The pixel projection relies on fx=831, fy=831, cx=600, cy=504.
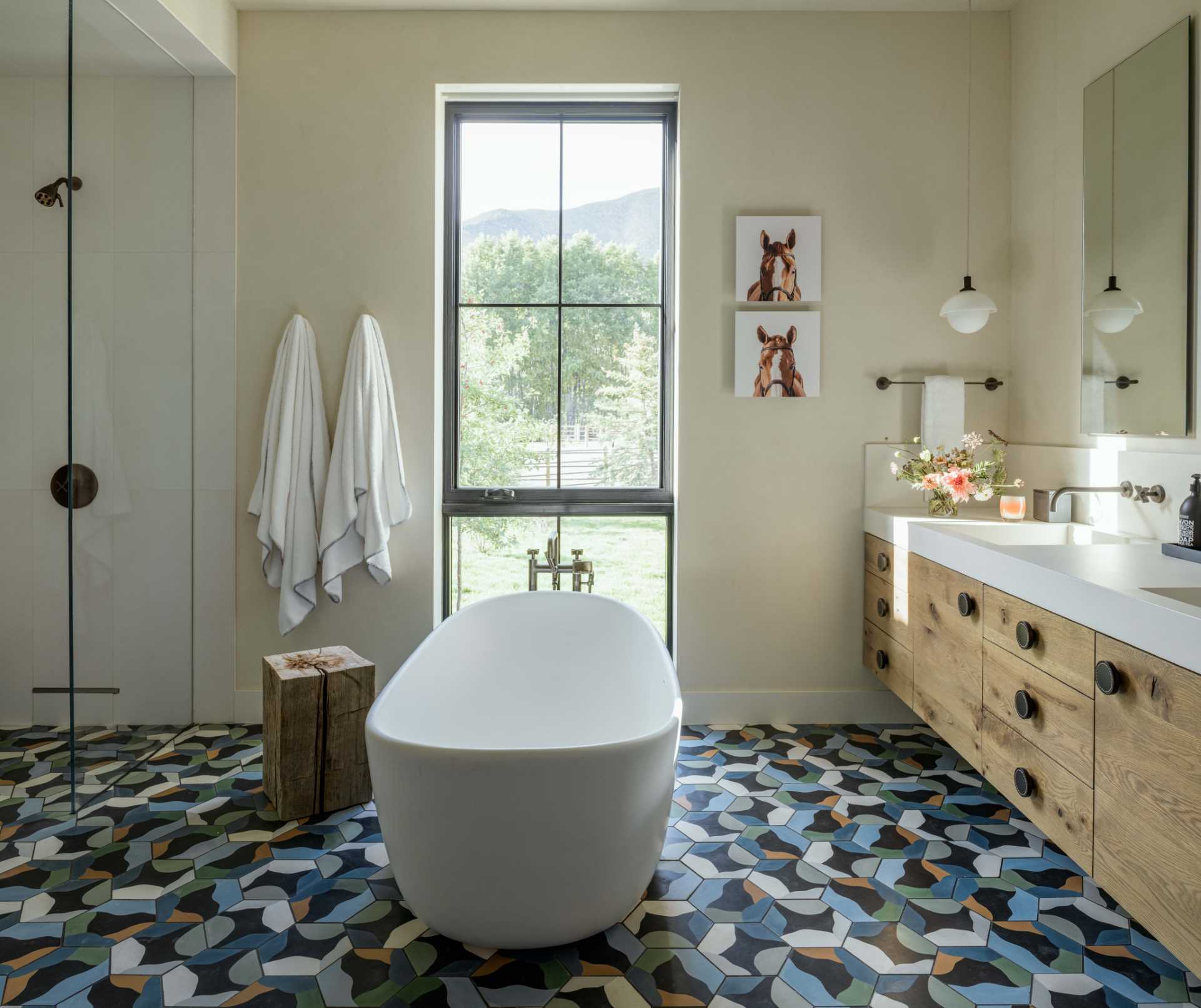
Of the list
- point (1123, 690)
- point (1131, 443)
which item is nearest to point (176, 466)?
point (1123, 690)

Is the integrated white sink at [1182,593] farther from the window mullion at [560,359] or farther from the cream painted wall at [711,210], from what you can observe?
the window mullion at [560,359]

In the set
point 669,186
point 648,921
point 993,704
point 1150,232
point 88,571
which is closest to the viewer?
point 648,921

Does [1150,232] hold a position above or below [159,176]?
below

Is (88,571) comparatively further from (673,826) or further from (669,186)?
(669,186)

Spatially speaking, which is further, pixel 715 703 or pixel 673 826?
pixel 715 703

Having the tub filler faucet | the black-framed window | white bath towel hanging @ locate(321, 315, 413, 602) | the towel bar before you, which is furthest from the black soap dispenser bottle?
white bath towel hanging @ locate(321, 315, 413, 602)

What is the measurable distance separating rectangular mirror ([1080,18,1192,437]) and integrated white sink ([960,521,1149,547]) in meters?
0.33

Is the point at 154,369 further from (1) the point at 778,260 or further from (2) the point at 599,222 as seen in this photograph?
(1) the point at 778,260

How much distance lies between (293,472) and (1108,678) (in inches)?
105

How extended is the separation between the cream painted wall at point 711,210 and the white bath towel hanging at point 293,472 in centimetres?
10

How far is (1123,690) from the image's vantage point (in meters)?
1.67

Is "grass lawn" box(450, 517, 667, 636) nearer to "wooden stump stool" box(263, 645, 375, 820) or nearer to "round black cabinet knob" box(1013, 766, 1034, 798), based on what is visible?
"wooden stump stool" box(263, 645, 375, 820)

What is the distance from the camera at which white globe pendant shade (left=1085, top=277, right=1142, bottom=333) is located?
254 centimetres

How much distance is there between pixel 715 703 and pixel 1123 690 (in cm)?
181
